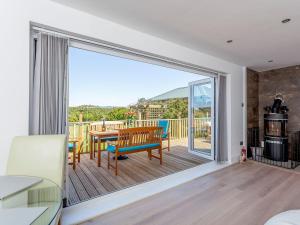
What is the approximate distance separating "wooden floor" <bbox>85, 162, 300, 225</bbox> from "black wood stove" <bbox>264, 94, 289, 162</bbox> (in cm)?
91

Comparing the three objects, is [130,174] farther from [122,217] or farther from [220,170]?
[220,170]

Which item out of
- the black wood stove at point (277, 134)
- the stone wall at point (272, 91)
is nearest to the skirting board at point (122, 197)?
the black wood stove at point (277, 134)

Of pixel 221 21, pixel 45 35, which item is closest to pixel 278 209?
pixel 221 21

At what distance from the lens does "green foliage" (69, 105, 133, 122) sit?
485 cm

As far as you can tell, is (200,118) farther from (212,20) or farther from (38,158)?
(38,158)

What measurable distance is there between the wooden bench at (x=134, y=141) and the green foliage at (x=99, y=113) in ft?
5.01

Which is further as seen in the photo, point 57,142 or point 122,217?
point 122,217

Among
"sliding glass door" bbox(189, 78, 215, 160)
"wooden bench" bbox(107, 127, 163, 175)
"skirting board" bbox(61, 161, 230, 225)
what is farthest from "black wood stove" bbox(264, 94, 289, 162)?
"wooden bench" bbox(107, 127, 163, 175)

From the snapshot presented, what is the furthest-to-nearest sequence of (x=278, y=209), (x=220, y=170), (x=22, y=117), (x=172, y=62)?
1. (x=220, y=170)
2. (x=172, y=62)
3. (x=278, y=209)
4. (x=22, y=117)

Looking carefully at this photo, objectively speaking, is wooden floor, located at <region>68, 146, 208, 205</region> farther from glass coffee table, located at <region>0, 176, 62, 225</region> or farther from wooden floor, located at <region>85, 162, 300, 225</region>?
glass coffee table, located at <region>0, 176, 62, 225</region>

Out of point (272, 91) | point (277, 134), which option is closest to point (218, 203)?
point (277, 134)

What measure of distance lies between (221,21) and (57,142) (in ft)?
7.84

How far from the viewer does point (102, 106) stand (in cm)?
533

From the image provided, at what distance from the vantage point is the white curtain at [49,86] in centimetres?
177
